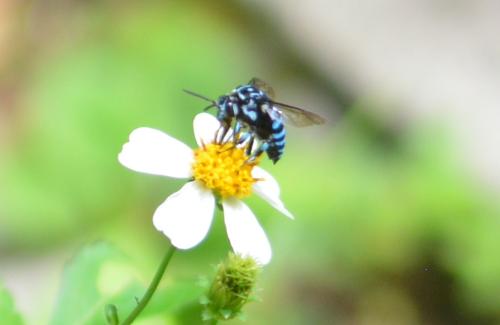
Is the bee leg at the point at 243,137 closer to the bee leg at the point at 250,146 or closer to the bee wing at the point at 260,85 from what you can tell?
the bee leg at the point at 250,146

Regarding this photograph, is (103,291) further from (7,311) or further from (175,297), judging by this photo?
(7,311)

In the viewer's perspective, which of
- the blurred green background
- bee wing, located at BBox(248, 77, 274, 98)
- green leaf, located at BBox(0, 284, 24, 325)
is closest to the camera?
green leaf, located at BBox(0, 284, 24, 325)

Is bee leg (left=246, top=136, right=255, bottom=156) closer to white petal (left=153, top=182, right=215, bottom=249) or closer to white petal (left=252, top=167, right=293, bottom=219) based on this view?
white petal (left=252, top=167, right=293, bottom=219)

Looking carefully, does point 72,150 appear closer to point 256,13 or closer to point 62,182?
point 62,182

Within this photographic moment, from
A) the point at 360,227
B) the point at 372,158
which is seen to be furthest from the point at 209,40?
the point at 360,227

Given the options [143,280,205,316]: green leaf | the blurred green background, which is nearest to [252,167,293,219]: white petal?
[143,280,205,316]: green leaf

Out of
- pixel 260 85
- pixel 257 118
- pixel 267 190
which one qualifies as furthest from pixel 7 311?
pixel 260 85
